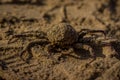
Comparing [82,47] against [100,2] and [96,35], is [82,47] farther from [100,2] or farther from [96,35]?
[100,2]

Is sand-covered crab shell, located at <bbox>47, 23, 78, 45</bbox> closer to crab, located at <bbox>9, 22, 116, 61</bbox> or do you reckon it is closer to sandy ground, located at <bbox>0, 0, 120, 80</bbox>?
crab, located at <bbox>9, 22, 116, 61</bbox>

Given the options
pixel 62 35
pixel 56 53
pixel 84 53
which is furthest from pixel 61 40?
pixel 84 53

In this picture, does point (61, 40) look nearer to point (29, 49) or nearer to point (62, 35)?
point (62, 35)

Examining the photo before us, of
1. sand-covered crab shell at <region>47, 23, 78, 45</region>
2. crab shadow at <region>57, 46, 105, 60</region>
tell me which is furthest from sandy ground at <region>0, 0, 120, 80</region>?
sand-covered crab shell at <region>47, 23, 78, 45</region>

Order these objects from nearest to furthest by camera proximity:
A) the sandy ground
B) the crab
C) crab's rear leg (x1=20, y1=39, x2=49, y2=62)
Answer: the sandy ground < crab's rear leg (x1=20, y1=39, x2=49, y2=62) < the crab

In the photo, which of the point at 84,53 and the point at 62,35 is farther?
the point at 84,53

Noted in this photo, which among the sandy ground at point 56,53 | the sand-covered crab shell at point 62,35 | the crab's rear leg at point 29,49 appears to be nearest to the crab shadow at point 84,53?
the sandy ground at point 56,53

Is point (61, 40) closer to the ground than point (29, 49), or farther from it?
farther from it

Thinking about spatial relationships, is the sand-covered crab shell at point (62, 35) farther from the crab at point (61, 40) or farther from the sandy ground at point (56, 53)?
the sandy ground at point (56, 53)
